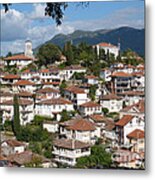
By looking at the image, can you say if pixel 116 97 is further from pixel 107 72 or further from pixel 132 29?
pixel 132 29

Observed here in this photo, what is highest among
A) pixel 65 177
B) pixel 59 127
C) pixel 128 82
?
pixel 128 82

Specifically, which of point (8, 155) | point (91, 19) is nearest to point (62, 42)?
point (91, 19)

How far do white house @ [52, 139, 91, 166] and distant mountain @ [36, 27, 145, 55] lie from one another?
1.76 feet

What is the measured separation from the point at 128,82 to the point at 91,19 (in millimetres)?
399

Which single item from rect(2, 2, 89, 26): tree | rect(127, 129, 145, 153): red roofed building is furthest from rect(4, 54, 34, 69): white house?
rect(127, 129, 145, 153): red roofed building

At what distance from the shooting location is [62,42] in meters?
3.05

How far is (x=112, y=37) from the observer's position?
297cm

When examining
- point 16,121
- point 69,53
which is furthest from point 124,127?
point 16,121

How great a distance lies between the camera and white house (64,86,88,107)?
3.06m

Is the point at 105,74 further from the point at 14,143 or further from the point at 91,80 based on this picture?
the point at 14,143

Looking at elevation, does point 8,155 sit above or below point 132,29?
below

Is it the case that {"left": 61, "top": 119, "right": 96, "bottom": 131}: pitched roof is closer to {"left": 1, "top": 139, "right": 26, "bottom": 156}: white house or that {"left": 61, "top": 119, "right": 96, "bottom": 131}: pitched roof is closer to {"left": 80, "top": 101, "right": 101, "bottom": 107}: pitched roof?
{"left": 80, "top": 101, "right": 101, "bottom": 107}: pitched roof

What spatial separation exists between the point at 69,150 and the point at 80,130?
124mm

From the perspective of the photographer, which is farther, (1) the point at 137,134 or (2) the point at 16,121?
(2) the point at 16,121
